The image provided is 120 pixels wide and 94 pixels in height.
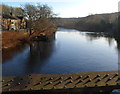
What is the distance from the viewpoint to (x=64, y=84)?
4418 mm

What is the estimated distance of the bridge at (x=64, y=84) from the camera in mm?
4172

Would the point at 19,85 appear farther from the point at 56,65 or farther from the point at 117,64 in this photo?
the point at 117,64

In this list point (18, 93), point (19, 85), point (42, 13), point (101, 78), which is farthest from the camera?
point (42, 13)

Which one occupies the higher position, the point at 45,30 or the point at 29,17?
the point at 29,17

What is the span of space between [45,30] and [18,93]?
51.6 feet

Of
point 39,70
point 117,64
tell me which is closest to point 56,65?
point 39,70

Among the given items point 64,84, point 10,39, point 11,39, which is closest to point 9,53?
point 10,39

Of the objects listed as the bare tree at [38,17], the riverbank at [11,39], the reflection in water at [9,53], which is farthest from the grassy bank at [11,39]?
the bare tree at [38,17]

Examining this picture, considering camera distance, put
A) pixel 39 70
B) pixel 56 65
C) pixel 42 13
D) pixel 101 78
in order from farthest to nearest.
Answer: pixel 42 13
pixel 56 65
pixel 39 70
pixel 101 78

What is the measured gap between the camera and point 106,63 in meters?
8.02

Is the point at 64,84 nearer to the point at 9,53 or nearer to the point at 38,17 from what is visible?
the point at 9,53

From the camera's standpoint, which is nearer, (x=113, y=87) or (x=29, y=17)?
(x=113, y=87)

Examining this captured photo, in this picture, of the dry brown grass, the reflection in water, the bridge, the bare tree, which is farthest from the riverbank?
the bridge

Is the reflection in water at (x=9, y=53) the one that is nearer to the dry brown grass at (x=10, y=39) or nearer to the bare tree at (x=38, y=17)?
the dry brown grass at (x=10, y=39)
